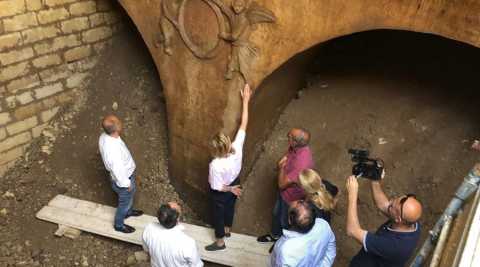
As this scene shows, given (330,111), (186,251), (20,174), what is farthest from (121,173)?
(330,111)

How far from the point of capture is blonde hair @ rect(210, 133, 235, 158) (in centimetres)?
426

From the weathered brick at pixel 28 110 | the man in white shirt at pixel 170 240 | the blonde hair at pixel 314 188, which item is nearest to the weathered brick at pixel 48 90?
the weathered brick at pixel 28 110

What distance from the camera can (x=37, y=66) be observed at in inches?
236

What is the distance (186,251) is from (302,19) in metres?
2.44

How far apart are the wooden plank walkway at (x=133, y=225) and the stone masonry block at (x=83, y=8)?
2.56 m

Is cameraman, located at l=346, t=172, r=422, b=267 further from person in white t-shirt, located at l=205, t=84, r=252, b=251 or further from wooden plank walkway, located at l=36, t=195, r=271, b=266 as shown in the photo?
wooden plank walkway, located at l=36, t=195, r=271, b=266

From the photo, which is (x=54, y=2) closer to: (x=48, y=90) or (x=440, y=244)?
(x=48, y=90)

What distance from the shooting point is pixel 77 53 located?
256 inches

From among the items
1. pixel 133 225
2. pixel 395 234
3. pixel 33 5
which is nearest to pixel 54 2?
pixel 33 5

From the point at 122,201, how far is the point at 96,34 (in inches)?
115

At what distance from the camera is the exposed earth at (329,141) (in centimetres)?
501

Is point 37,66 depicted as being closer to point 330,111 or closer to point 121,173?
point 121,173

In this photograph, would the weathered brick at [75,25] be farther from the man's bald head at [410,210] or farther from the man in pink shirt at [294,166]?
the man's bald head at [410,210]

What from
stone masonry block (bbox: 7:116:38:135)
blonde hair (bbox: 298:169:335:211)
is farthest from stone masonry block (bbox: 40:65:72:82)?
blonde hair (bbox: 298:169:335:211)
